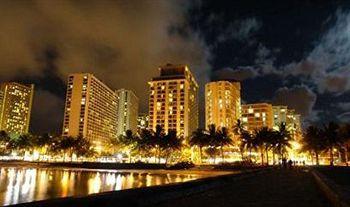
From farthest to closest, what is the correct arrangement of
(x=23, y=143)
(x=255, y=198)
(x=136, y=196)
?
(x=23, y=143) → (x=255, y=198) → (x=136, y=196)

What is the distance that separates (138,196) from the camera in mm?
15484

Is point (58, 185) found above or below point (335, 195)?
below

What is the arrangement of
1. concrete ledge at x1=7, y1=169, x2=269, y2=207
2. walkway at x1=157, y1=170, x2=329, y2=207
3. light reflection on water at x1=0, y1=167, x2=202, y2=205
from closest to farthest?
concrete ledge at x1=7, y1=169, x2=269, y2=207 → walkway at x1=157, y1=170, x2=329, y2=207 → light reflection on water at x1=0, y1=167, x2=202, y2=205

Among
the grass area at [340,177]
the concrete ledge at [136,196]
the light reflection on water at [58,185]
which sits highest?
the grass area at [340,177]

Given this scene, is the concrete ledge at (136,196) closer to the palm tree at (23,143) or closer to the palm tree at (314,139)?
the palm tree at (314,139)

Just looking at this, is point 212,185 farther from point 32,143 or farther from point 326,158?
point 326,158

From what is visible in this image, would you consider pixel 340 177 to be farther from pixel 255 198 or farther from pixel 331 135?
pixel 331 135

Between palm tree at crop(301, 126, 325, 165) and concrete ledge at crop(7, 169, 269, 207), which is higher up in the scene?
palm tree at crop(301, 126, 325, 165)

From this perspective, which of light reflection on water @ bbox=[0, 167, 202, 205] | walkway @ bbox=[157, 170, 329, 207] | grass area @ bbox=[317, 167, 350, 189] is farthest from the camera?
grass area @ bbox=[317, 167, 350, 189]

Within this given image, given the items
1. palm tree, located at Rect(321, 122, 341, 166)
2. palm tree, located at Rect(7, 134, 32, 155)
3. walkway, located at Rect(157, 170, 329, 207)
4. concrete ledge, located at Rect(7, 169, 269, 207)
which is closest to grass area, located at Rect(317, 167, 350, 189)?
walkway, located at Rect(157, 170, 329, 207)

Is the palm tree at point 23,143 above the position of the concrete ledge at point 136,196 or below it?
above

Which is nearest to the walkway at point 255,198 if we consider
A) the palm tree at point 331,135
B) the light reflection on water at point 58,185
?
the light reflection on water at point 58,185

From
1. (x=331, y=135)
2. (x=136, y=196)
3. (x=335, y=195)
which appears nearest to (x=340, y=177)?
(x=335, y=195)

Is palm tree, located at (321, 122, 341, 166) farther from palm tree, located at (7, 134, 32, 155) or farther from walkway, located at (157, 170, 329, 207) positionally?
palm tree, located at (7, 134, 32, 155)
